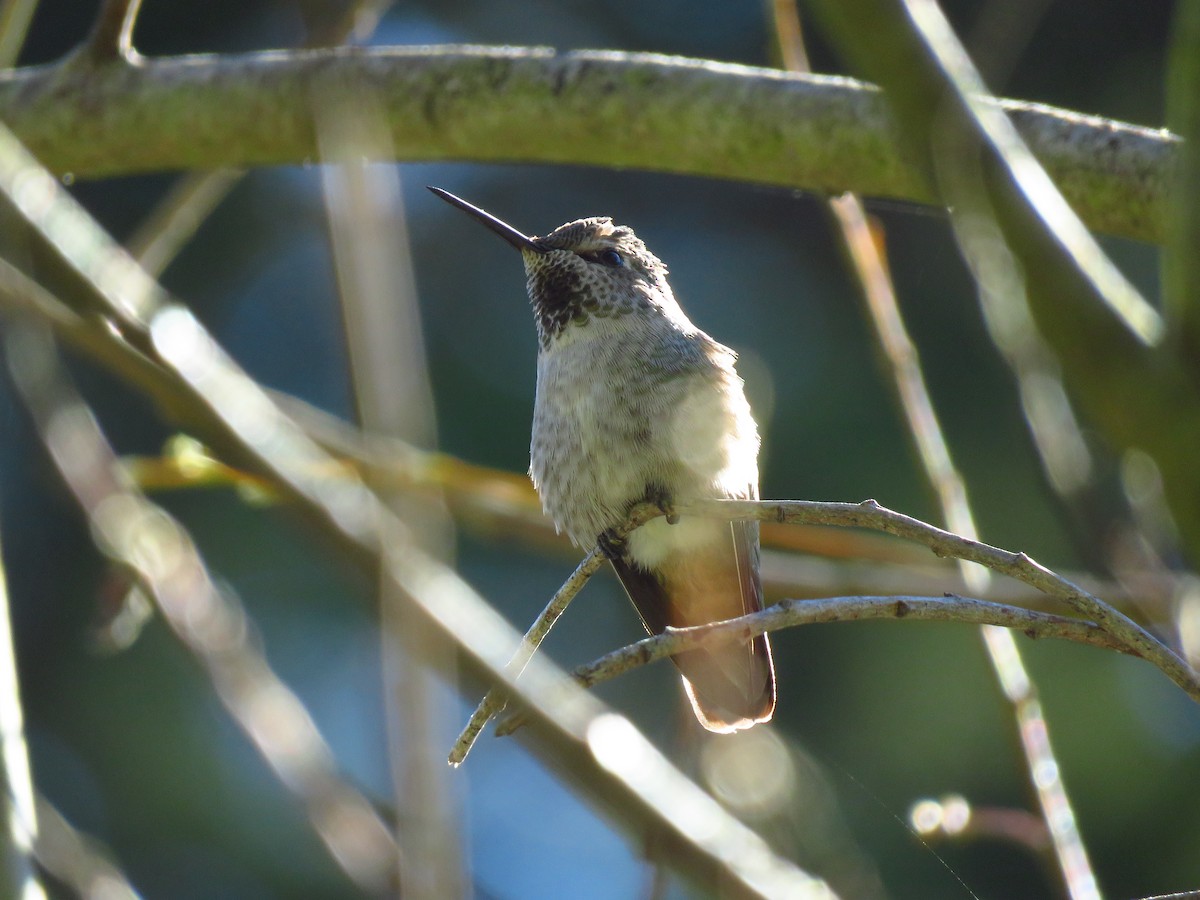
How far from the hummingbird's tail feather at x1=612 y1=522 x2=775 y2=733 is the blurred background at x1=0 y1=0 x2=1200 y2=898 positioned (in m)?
2.44

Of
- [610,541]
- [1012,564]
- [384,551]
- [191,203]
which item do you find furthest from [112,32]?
[1012,564]

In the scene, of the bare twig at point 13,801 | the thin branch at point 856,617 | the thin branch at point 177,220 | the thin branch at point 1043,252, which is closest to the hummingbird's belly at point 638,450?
the thin branch at point 177,220

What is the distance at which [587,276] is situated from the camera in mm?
4250

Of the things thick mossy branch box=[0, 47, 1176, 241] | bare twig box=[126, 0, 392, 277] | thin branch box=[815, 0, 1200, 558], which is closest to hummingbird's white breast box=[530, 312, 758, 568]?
thick mossy branch box=[0, 47, 1176, 241]

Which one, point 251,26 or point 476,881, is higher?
point 251,26

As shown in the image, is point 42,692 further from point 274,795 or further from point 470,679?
point 470,679

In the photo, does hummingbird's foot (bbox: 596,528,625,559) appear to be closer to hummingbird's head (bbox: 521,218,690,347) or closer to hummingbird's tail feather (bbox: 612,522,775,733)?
hummingbird's tail feather (bbox: 612,522,775,733)

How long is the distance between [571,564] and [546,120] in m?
3.96

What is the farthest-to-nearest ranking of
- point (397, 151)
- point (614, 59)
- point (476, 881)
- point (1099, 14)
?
point (1099, 14) < point (397, 151) < point (614, 59) < point (476, 881)

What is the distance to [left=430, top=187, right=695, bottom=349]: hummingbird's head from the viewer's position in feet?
13.4

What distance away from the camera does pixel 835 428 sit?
8.48 m

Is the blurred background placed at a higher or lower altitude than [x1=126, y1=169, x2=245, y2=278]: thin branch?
higher

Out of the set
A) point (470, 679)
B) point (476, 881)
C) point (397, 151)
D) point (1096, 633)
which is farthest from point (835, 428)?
point (470, 679)

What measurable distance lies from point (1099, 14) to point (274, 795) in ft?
28.7
